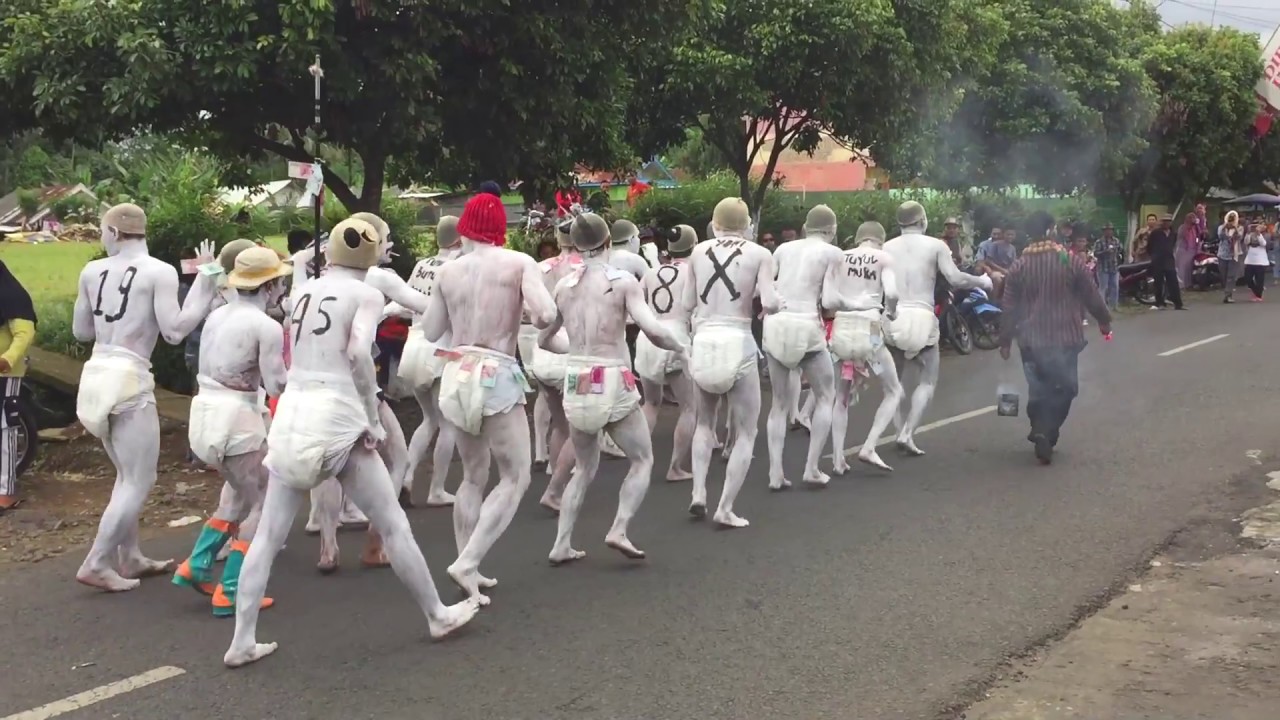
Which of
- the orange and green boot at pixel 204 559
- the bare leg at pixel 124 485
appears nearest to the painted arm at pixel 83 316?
the bare leg at pixel 124 485

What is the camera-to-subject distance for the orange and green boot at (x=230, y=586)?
603cm

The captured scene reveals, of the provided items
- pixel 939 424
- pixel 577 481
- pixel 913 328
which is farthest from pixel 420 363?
pixel 939 424

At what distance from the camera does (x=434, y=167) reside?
12.8 meters

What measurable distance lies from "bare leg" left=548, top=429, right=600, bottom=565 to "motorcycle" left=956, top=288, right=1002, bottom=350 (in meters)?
11.3

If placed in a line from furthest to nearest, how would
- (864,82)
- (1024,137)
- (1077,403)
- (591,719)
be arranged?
(1024,137), (864,82), (1077,403), (591,719)

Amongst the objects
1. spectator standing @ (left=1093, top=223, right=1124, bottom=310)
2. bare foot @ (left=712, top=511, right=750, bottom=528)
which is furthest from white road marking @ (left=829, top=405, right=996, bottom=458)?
spectator standing @ (left=1093, top=223, right=1124, bottom=310)

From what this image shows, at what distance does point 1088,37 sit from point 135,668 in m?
24.8

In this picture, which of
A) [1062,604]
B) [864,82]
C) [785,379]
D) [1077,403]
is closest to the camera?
[1062,604]

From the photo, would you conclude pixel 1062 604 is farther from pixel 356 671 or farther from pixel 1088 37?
pixel 1088 37

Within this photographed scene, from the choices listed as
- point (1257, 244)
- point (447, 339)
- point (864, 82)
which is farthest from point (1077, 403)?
point (1257, 244)

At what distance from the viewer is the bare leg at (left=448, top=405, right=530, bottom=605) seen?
5.95m

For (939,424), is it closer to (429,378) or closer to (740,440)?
(740,440)

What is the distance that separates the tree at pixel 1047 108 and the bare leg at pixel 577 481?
56.8 ft

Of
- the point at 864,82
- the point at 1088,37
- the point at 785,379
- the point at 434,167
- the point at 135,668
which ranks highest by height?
the point at 1088,37
